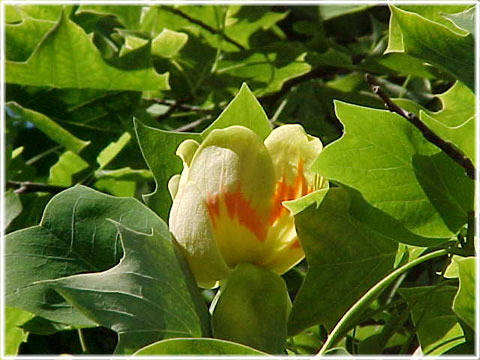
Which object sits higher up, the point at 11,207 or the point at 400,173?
the point at 400,173

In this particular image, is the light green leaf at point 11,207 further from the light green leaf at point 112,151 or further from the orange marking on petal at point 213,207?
the orange marking on petal at point 213,207

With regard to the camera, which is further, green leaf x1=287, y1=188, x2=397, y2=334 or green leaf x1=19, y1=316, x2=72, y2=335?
green leaf x1=19, y1=316, x2=72, y2=335

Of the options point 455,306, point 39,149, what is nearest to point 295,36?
point 39,149

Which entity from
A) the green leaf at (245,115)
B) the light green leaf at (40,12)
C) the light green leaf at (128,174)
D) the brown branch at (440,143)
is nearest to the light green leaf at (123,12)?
the light green leaf at (40,12)

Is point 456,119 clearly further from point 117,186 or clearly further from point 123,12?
point 123,12

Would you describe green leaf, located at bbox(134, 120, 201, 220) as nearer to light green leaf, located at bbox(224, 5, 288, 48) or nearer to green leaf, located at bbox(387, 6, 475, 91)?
green leaf, located at bbox(387, 6, 475, 91)

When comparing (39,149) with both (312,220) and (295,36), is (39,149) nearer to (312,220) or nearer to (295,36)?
(295,36)

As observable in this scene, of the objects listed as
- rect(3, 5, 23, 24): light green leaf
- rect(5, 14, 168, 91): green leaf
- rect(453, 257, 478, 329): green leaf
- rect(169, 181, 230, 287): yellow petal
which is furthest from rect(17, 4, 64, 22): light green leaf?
rect(453, 257, 478, 329): green leaf

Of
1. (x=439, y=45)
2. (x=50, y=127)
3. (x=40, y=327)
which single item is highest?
(x=439, y=45)

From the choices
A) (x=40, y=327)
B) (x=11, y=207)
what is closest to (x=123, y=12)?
(x=11, y=207)
